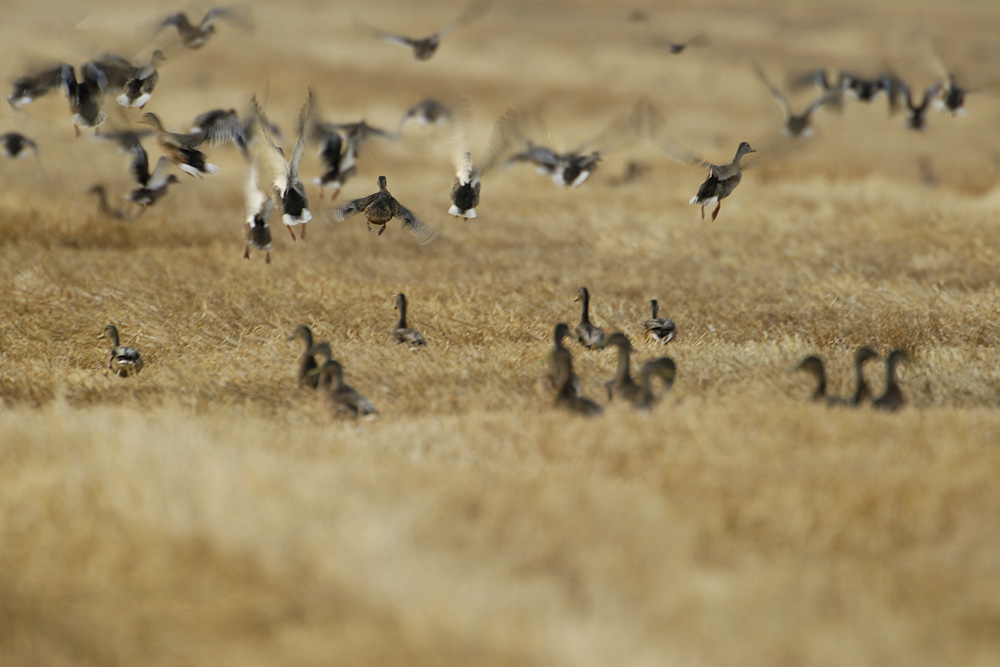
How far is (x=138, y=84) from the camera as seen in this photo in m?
11.5

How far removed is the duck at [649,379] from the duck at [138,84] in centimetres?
684

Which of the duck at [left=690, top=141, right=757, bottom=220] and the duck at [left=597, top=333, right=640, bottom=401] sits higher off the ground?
the duck at [left=690, top=141, right=757, bottom=220]

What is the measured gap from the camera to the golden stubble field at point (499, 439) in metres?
5.57

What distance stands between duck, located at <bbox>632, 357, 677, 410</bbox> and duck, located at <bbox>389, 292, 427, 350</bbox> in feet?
10.5

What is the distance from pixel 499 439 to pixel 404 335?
402cm

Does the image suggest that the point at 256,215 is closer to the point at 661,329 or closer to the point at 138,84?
the point at 138,84

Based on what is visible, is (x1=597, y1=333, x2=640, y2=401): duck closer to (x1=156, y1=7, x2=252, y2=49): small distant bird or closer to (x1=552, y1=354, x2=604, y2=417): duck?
(x1=552, y1=354, x2=604, y2=417): duck

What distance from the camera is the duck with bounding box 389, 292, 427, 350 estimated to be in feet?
38.9

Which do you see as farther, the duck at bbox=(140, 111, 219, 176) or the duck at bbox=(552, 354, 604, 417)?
the duck at bbox=(140, 111, 219, 176)

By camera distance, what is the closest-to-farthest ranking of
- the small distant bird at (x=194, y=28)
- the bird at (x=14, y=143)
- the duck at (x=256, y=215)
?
the small distant bird at (x=194, y=28) < the duck at (x=256, y=215) < the bird at (x=14, y=143)

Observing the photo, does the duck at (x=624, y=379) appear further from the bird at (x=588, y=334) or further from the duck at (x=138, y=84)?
the duck at (x=138, y=84)

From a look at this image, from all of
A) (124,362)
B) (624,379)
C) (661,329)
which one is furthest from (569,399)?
(124,362)

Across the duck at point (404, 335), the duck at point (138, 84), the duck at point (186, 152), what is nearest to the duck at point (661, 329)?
the duck at point (404, 335)

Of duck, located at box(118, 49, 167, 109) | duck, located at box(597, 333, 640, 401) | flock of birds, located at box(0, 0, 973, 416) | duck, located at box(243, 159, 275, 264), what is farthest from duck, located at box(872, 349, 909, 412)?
duck, located at box(118, 49, 167, 109)
